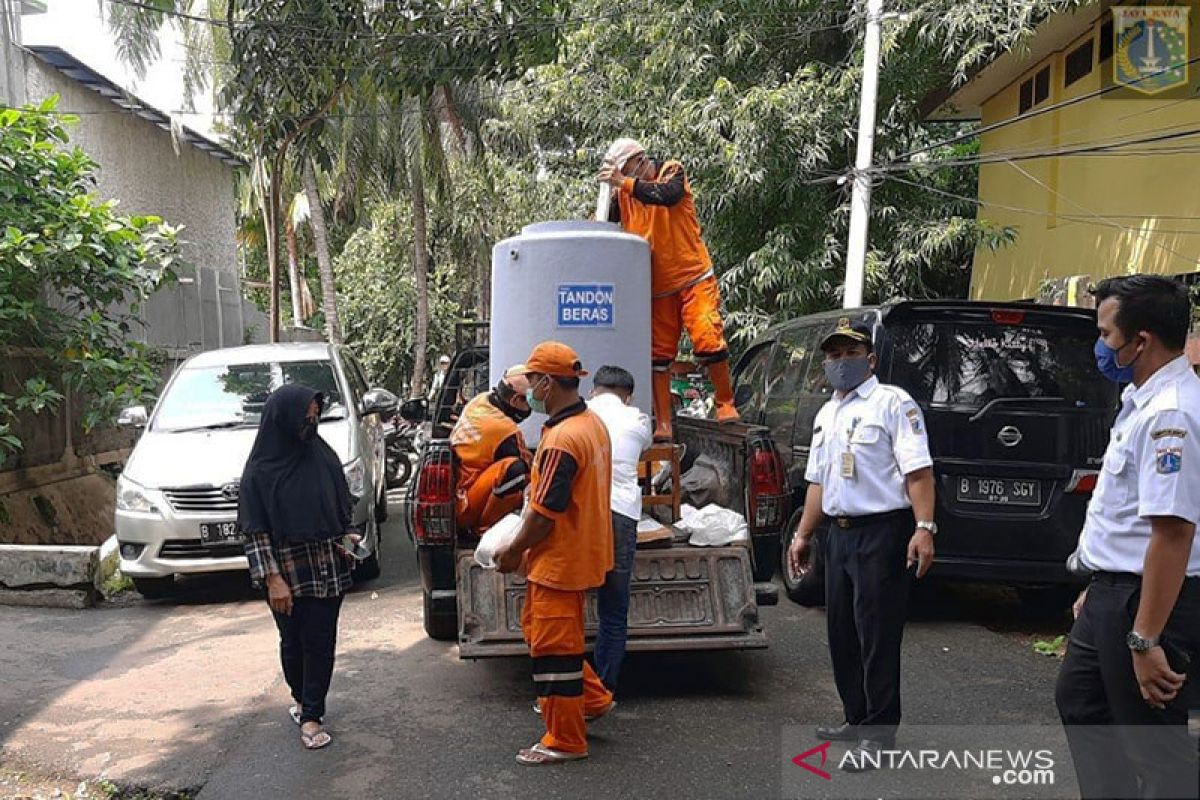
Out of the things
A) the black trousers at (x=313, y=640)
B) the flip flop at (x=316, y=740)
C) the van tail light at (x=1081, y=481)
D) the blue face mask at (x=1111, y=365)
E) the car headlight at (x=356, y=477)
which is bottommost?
the flip flop at (x=316, y=740)

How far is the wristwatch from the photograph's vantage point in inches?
102

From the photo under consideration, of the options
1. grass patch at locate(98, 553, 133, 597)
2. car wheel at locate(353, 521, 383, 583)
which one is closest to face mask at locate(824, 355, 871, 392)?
car wheel at locate(353, 521, 383, 583)

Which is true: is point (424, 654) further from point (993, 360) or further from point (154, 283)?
point (154, 283)

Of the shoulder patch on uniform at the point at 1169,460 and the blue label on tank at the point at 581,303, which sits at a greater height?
the blue label on tank at the point at 581,303

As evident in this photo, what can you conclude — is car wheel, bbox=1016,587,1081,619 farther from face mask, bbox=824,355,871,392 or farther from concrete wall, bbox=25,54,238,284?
concrete wall, bbox=25,54,238,284

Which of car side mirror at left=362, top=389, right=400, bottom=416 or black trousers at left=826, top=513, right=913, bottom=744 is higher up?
car side mirror at left=362, top=389, right=400, bottom=416

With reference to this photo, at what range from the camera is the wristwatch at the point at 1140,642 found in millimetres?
2590

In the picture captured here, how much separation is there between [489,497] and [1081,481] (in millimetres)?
3385

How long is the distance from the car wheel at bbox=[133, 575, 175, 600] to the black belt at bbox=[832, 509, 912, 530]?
222 inches

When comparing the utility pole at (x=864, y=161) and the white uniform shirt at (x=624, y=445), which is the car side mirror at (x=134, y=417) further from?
the utility pole at (x=864, y=161)

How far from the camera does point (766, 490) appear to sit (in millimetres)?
5277

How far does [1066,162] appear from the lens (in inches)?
515

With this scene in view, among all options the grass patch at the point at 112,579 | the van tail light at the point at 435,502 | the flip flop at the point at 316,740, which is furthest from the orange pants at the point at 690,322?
the grass patch at the point at 112,579

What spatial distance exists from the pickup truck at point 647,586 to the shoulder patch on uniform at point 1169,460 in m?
2.58
